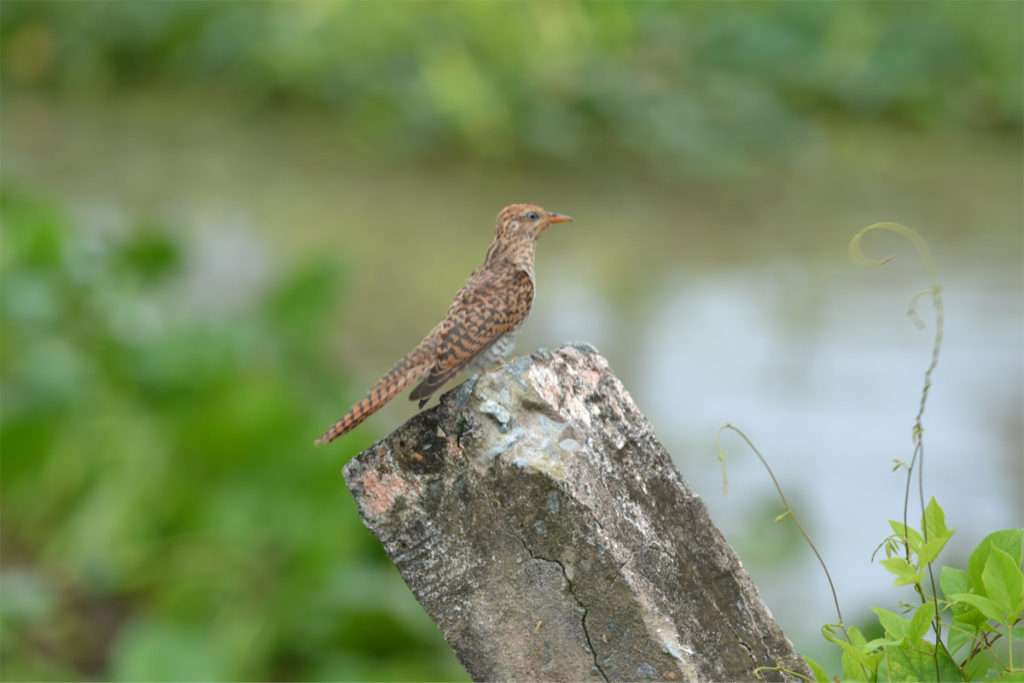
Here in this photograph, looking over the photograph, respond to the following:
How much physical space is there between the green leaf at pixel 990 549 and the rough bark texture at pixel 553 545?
0.76 feet

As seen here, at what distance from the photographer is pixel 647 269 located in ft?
24.1

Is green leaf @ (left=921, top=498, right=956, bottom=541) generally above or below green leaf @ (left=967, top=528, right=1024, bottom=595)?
above

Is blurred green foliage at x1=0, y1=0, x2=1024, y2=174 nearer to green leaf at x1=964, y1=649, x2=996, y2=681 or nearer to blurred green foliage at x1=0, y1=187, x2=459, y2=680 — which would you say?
blurred green foliage at x1=0, y1=187, x2=459, y2=680

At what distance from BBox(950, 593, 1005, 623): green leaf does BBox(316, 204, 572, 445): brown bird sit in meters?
0.77

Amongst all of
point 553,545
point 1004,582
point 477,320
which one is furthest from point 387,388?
point 1004,582

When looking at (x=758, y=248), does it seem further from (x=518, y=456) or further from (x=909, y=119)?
(x=518, y=456)

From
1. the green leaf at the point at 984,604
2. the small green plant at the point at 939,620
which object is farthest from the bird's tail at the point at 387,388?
the green leaf at the point at 984,604

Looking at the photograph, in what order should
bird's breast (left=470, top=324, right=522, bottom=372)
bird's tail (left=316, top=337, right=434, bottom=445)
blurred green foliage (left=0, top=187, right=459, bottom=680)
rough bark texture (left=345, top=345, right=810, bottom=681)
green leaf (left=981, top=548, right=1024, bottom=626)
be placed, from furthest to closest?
blurred green foliage (left=0, top=187, right=459, bottom=680) → bird's breast (left=470, top=324, right=522, bottom=372) → bird's tail (left=316, top=337, right=434, bottom=445) → rough bark texture (left=345, top=345, right=810, bottom=681) → green leaf (left=981, top=548, right=1024, bottom=626)

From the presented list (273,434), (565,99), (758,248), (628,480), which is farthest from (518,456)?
(565,99)

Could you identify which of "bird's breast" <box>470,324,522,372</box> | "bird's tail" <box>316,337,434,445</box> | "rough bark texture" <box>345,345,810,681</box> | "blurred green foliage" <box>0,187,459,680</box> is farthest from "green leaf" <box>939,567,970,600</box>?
"blurred green foliage" <box>0,187,459,680</box>

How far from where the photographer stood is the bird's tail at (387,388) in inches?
56.7

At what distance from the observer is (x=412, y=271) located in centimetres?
709

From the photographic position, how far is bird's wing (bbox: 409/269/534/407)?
1729mm

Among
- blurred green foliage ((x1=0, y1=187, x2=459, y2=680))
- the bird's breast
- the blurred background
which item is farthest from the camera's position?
the blurred background
